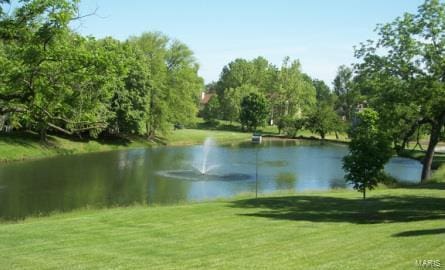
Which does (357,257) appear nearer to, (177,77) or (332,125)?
(177,77)

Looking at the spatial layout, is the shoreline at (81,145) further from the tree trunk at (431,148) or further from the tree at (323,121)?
the tree at (323,121)

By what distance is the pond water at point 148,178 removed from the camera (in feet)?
99.5

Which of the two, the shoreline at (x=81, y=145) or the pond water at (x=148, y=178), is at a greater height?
the shoreline at (x=81, y=145)

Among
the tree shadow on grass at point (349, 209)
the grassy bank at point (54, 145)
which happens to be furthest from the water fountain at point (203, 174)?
the grassy bank at point (54, 145)

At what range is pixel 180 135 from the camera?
82812mm

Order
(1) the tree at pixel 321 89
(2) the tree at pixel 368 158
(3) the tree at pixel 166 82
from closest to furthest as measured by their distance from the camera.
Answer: (2) the tree at pixel 368 158 < (3) the tree at pixel 166 82 < (1) the tree at pixel 321 89

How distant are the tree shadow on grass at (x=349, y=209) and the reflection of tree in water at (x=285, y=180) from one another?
11.2 metres

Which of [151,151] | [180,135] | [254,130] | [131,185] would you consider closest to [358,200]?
[131,185]

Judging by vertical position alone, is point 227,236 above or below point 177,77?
below

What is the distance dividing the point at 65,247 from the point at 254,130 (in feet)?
315

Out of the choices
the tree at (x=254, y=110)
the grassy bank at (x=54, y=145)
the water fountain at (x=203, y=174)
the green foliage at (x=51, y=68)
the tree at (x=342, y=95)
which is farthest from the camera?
the tree at (x=342, y=95)

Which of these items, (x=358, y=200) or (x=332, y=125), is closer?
(x=358, y=200)

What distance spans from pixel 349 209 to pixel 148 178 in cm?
2192

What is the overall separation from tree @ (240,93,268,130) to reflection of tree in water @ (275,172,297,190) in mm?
60466
